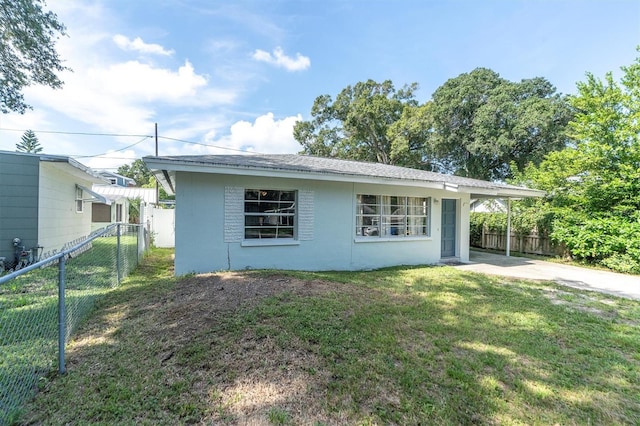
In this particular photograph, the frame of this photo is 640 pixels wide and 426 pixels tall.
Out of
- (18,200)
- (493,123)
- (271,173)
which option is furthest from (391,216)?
(493,123)

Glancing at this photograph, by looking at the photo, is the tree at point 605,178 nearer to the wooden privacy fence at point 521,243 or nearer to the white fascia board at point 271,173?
the wooden privacy fence at point 521,243

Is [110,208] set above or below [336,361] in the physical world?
above

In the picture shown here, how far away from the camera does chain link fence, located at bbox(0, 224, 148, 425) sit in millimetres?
2678

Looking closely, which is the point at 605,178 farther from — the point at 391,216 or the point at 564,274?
the point at 391,216

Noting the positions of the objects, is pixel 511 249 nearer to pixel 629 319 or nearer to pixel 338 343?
pixel 629 319

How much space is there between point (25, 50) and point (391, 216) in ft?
45.1

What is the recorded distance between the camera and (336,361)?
3.22 metres

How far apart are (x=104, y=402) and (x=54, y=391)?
22.1 inches

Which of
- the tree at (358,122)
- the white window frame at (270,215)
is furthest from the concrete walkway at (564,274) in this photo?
the tree at (358,122)

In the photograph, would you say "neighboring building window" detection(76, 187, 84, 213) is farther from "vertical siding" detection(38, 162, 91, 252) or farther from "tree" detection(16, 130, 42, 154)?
"tree" detection(16, 130, 42, 154)

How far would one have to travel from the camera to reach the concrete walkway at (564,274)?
7301 mm

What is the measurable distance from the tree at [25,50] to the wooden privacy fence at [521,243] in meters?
20.0

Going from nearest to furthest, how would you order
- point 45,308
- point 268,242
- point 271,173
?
point 45,308, point 271,173, point 268,242

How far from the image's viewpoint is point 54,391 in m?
2.66
